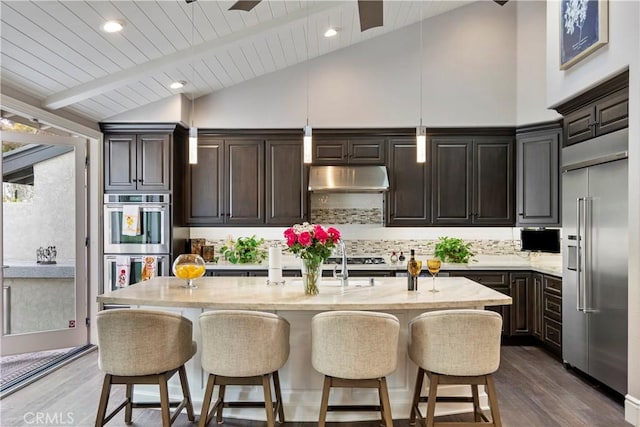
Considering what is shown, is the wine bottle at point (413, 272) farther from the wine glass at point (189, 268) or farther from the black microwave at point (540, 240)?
the black microwave at point (540, 240)

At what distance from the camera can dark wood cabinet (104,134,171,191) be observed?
5.03 metres

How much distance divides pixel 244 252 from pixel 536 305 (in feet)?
11.0

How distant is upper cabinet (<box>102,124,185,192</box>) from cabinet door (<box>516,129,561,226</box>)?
161 inches

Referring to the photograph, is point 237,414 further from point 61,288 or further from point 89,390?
point 61,288

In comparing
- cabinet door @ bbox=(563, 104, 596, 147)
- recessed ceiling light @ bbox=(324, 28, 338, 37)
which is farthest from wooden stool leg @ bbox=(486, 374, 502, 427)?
recessed ceiling light @ bbox=(324, 28, 338, 37)

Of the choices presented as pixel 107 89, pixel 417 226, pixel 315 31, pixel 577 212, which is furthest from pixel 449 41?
pixel 107 89

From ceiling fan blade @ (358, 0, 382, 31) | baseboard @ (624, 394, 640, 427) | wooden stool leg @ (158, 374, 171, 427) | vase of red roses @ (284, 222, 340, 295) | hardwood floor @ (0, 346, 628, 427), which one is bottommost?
hardwood floor @ (0, 346, 628, 427)

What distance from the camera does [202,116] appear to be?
17.7 ft

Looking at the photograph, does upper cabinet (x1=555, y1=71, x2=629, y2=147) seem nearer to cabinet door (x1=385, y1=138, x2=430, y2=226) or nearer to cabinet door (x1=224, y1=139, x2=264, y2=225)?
cabinet door (x1=385, y1=138, x2=430, y2=226)

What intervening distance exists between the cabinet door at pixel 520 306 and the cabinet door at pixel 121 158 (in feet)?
14.7

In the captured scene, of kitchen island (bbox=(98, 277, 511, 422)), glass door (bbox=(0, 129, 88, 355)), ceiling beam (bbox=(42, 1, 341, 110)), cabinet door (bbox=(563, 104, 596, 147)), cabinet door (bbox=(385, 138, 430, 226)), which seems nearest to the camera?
kitchen island (bbox=(98, 277, 511, 422))

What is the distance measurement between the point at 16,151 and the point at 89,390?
8.09 ft

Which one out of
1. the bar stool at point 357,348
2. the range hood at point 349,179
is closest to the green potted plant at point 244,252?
the range hood at point 349,179

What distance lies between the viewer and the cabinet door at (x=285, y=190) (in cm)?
536
